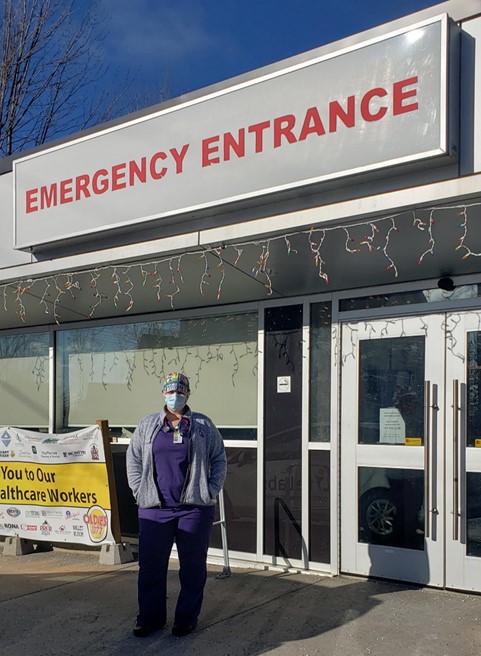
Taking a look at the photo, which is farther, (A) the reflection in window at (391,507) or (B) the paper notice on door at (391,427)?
(B) the paper notice on door at (391,427)

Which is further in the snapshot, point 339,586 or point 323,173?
point 339,586

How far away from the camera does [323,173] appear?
196 inches

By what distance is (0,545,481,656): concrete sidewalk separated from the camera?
4637 millimetres

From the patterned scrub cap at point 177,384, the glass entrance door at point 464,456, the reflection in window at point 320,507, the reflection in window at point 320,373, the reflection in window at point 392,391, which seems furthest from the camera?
the reflection in window at point 320,373

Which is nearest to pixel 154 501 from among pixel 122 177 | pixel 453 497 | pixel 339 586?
pixel 339 586

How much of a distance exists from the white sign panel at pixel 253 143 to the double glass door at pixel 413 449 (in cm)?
165

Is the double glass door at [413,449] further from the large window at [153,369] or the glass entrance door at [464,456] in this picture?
the large window at [153,369]

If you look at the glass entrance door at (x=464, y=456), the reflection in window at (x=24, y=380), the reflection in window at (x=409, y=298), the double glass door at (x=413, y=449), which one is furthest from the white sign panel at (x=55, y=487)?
the glass entrance door at (x=464, y=456)

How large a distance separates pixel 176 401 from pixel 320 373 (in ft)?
6.04

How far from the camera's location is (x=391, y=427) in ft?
19.8

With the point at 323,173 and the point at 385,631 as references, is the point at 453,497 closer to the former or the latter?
the point at 385,631

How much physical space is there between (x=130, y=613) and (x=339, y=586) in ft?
5.35

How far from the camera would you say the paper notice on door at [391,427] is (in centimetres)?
597

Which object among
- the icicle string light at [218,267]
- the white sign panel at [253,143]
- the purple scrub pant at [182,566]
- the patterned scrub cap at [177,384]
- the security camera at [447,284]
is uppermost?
the white sign panel at [253,143]
